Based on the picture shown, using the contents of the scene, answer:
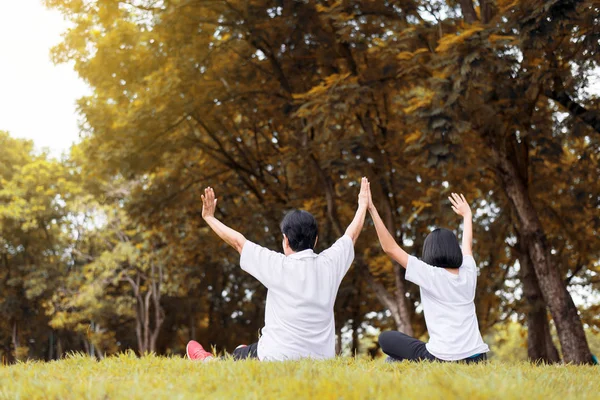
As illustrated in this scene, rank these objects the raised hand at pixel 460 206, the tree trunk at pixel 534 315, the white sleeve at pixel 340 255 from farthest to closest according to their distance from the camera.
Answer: the tree trunk at pixel 534 315 → the raised hand at pixel 460 206 → the white sleeve at pixel 340 255

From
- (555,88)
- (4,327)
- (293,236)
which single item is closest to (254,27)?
(555,88)

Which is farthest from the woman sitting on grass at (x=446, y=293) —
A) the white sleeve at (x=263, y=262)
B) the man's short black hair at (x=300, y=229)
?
the white sleeve at (x=263, y=262)

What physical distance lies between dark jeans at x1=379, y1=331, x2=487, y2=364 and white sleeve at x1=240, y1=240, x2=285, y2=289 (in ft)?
4.93

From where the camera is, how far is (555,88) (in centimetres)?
1234

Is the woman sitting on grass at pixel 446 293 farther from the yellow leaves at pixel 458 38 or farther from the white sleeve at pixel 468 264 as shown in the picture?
the yellow leaves at pixel 458 38

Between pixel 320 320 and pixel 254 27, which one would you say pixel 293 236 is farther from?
pixel 254 27

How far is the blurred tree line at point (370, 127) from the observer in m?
10.9

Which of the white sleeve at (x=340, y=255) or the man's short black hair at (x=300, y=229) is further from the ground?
the man's short black hair at (x=300, y=229)

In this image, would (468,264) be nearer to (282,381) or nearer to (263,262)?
(263,262)

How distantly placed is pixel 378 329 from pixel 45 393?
25.4 metres

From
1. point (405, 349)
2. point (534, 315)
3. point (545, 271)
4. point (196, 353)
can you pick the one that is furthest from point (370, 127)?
point (196, 353)

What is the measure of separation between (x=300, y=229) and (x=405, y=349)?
1694mm

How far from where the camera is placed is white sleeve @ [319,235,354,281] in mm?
5246

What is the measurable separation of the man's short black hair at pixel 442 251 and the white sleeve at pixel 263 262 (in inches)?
53.1
